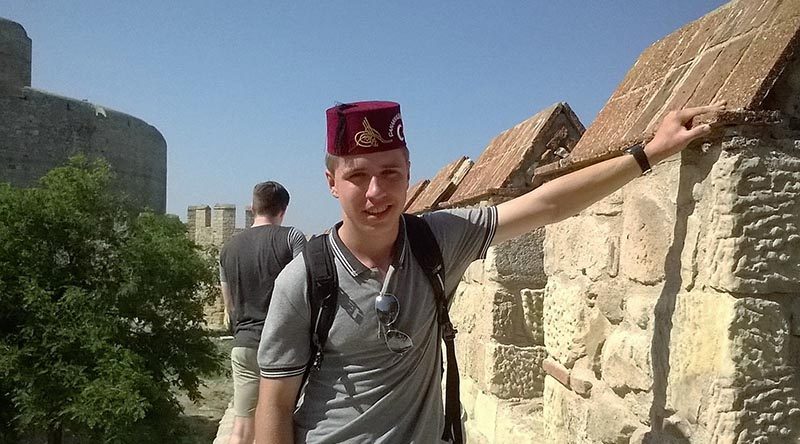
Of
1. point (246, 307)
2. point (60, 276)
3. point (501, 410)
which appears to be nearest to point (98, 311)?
point (60, 276)

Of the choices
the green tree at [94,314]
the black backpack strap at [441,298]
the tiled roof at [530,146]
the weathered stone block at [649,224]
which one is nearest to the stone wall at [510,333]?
the tiled roof at [530,146]

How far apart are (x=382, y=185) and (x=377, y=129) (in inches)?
5.2

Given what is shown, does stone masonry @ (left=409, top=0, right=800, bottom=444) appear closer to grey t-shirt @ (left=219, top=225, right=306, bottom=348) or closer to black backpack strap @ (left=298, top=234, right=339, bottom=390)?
black backpack strap @ (left=298, top=234, right=339, bottom=390)

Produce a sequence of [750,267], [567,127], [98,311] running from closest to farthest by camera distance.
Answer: [750,267] < [567,127] < [98,311]

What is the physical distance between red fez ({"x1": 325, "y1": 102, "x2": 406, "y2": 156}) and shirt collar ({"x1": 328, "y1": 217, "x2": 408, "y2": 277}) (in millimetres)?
219

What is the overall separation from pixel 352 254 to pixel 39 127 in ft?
90.3

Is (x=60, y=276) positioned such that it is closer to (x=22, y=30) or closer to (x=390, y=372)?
(x=22, y=30)

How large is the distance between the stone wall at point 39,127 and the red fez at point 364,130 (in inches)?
930

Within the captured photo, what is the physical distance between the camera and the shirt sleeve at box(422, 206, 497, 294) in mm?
1771

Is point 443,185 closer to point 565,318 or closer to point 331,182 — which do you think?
point 565,318

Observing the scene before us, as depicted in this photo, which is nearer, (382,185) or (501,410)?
(382,185)

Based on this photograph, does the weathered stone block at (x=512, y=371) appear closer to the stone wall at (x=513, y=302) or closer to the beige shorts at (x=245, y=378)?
the stone wall at (x=513, y=302)

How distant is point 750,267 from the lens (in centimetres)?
142

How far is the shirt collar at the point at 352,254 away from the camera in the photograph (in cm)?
163
